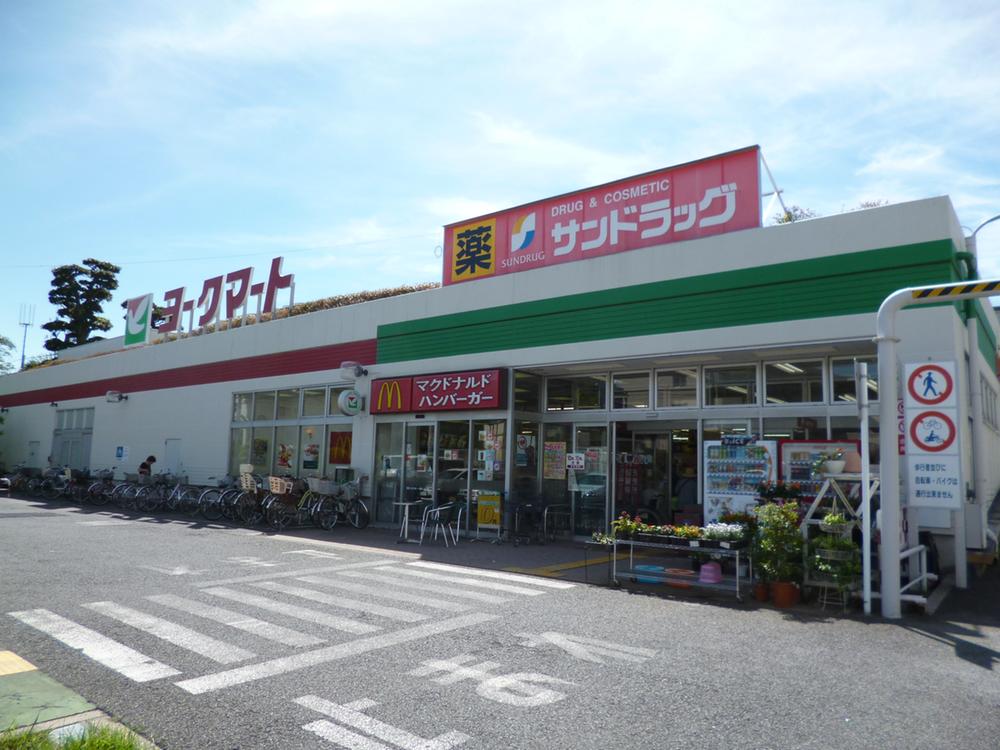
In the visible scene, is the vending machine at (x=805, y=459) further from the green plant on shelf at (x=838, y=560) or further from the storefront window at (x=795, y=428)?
the green plant on shelf at (x=838, y=560)

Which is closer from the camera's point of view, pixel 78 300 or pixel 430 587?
pixel 430 587

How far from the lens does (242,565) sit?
10.3 m

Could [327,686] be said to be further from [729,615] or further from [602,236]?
[602,236]

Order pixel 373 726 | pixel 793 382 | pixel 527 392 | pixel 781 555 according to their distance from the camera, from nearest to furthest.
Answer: pixel 373 726 < pixel 781 555 < pixel 793 382 < pixel 527 392

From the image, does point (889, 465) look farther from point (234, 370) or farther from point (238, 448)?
point (234, 370)

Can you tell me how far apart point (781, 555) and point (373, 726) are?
18.9 feet

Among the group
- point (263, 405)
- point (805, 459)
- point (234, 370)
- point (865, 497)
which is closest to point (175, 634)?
point (865, 497)

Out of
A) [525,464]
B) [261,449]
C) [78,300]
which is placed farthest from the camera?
[78,300]

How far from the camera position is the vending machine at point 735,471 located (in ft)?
34.7

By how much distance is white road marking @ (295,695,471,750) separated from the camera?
13.1ft

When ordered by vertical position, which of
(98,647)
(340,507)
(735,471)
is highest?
(735,471)

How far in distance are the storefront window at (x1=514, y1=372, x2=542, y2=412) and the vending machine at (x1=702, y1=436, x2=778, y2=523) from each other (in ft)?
→ 15.6

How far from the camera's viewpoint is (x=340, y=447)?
18.0 meters

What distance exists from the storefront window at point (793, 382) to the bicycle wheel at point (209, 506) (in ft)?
42.9
